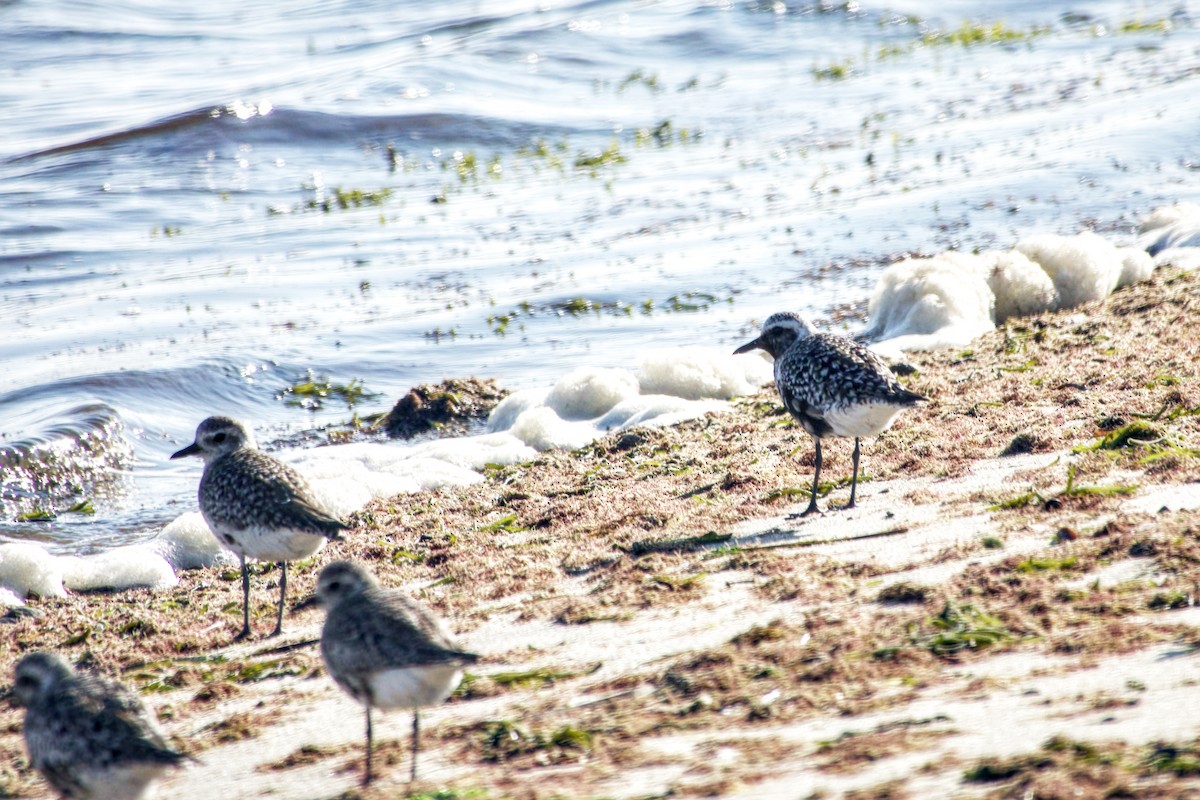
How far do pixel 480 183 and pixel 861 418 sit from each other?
42.6 feet

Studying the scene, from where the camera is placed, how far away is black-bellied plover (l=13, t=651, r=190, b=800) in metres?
4.34

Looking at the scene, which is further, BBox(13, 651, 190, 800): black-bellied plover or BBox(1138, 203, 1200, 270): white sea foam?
BBox(1138, 203, 1200, 270): white sea foam

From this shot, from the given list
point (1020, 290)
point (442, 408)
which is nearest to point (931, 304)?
point (1020, 290)

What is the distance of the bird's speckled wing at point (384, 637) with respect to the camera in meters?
4.52

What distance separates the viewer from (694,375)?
1114 cm

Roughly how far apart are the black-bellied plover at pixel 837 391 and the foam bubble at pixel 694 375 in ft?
9.76

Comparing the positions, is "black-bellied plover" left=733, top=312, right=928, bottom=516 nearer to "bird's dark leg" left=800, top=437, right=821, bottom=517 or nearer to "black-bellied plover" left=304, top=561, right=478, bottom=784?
"bird's dark leg" left=800, top=437, right=821, bottom=517

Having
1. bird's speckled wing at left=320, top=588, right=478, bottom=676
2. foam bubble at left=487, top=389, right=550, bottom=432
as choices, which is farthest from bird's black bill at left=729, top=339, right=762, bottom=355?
bird's speckled wing at left=320, top=588, right=478, bottom=676

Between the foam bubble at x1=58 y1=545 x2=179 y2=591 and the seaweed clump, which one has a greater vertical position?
the seaweed clump

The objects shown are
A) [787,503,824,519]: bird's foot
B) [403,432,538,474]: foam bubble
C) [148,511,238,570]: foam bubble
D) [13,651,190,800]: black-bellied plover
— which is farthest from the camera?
[403,432,538,474]: foam bubble

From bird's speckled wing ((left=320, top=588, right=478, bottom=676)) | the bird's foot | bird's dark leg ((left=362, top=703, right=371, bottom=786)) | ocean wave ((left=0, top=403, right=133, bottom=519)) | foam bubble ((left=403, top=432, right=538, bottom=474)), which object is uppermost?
bird's speckled wing ((left=320, top=588, right=478, bottom=676))

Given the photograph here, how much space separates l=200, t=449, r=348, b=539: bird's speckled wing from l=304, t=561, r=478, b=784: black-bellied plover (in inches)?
63.6

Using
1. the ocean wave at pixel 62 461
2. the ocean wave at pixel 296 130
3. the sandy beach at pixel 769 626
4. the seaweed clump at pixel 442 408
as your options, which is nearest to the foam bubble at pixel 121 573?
the sandy beach at pixel 769 626

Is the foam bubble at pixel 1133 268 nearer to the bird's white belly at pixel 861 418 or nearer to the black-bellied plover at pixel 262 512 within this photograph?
the bird's white belly at pixel 861 418
